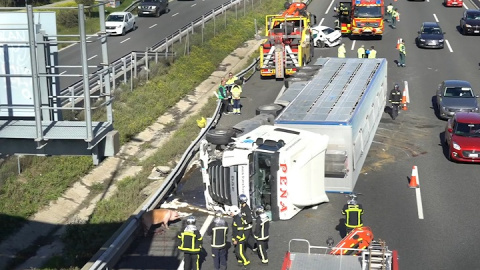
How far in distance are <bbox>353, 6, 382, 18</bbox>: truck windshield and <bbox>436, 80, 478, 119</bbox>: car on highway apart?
15.1m

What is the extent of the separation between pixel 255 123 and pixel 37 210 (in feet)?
23.2

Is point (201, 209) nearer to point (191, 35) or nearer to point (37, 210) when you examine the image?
point (37, 210)

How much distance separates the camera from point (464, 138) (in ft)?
87.0

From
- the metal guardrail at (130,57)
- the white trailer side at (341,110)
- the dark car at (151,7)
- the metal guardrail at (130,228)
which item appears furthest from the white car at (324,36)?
the metal guardrail at (130,228)

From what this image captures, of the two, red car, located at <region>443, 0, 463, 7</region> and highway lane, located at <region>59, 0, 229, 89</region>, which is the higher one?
red car, located at <region>443, 0, 463, 7</region>

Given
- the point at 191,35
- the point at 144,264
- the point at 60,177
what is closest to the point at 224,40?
the point at 191,35

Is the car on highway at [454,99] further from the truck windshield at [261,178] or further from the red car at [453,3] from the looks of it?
the red car at [453,3]

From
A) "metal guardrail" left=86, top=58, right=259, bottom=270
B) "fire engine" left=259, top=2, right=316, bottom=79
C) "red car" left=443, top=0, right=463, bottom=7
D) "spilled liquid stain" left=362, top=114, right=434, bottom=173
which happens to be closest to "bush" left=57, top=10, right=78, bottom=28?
"fire engine" left=259, top=2, right=316, bottom=79

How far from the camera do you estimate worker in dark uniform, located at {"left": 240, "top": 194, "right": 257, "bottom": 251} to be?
60.4 ft

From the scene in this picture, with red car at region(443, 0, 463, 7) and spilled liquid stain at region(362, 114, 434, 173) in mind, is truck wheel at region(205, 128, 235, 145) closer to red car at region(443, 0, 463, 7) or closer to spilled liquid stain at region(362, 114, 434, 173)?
spilled liquid stain at region(362, 114, 434, 173)

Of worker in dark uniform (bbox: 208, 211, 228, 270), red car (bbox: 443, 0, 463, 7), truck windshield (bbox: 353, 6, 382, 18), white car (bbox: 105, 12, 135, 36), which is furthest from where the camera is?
red car (bbox: 443, 0, 463, 7)

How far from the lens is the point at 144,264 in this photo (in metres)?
18.6

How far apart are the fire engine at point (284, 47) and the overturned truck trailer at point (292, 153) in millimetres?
10439

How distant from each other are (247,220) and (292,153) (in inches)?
114
